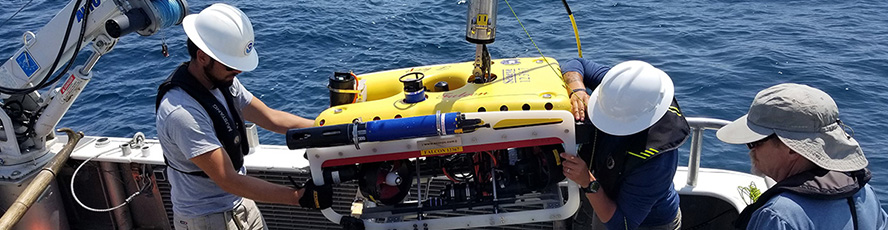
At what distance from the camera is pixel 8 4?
561 inches

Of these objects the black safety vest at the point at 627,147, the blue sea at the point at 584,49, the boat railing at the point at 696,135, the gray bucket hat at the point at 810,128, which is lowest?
the blue sea at the point at 584,49

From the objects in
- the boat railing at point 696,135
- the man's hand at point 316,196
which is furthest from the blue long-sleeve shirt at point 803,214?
the man's hand at point 316,196

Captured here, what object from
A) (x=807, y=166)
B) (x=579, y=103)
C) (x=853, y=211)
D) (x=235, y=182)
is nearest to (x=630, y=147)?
(x=579, y=103)

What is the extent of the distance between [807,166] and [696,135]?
1362 millimetres

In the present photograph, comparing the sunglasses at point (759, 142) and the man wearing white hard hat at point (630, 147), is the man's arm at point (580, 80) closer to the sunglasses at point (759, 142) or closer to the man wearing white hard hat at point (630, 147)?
the man wearing white hard hat at point (630, 147)

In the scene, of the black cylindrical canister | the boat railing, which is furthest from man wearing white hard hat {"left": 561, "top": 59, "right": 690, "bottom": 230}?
the black cylindrical canister

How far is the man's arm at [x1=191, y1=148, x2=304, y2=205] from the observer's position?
2943mm

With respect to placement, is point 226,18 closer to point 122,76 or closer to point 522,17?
point 122,76

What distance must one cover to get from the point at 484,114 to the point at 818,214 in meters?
1.20

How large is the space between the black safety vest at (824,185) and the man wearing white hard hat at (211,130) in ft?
5.73

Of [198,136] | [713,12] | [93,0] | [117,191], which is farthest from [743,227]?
[713,12]

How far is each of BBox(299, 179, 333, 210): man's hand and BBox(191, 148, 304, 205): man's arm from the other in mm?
41

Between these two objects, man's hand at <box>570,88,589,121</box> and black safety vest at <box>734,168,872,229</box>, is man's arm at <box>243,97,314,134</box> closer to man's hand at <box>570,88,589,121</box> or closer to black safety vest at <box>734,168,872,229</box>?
man's hand at <box>570,88,589,121</box>

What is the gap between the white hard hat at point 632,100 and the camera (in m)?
2.72
